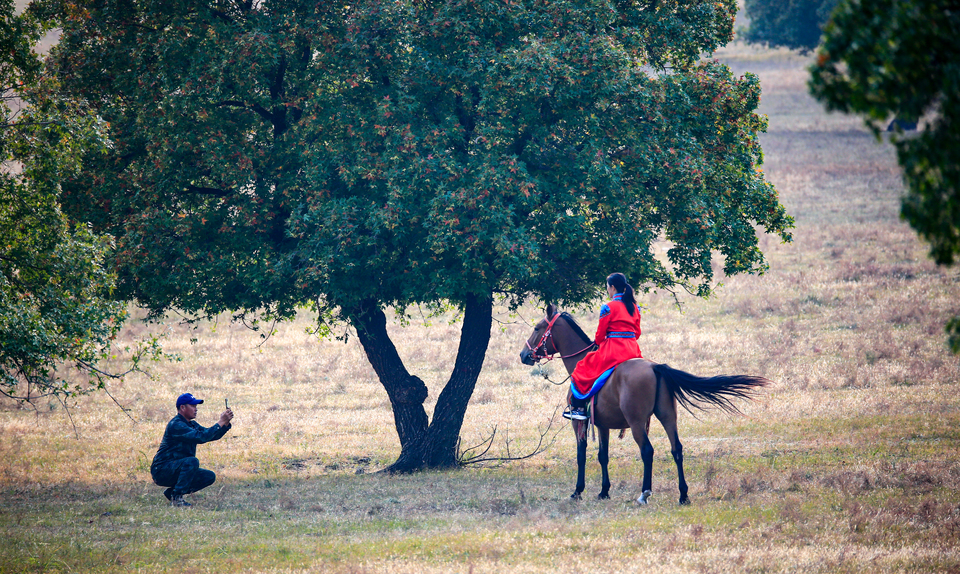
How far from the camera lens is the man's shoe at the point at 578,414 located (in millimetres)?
12641

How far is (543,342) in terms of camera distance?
13.8 m

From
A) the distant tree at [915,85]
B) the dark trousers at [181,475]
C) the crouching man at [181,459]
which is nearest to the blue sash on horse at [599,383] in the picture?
the crouching man at [181,459]

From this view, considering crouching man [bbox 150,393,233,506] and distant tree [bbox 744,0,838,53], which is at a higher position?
distant tree [bbox 744,0,838,53]

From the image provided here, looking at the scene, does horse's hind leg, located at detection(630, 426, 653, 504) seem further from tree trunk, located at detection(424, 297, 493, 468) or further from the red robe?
tree trunk, located at detection(424, 297, 493, 468)

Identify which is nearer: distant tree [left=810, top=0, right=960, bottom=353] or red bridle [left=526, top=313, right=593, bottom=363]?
distant tree [left=810, top=0, right=960, bottom=353]

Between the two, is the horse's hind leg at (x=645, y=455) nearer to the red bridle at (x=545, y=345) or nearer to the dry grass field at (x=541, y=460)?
the dry grass field at (x=541, y=460)

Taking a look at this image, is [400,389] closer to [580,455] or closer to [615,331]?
[580,455]

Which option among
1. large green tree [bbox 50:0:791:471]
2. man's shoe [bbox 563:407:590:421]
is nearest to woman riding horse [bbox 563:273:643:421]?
man's shoe [bbox 563:407:590:421]

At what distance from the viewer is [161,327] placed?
3441 cm

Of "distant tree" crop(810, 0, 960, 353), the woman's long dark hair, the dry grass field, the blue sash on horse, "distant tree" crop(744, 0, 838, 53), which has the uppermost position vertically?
"distant tree" crop(744, 0, 838, 53)

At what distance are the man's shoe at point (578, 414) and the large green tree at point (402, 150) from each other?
236cm

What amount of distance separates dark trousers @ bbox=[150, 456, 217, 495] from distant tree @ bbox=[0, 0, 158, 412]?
5.72 ft

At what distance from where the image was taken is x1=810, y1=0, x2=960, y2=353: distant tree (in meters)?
4.87

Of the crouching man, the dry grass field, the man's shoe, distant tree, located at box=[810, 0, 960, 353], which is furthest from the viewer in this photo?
the crouching man
